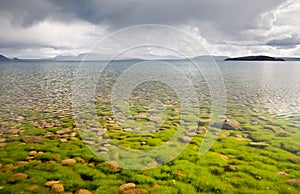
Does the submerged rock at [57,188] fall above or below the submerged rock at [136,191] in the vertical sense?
above

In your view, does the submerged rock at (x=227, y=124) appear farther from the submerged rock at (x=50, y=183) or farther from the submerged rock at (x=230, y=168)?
the submerged rock at (x=50, y=183)

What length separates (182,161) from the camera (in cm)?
1093

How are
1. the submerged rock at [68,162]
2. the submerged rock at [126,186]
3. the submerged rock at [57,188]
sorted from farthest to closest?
the submerged rock at [68,162]
the submerged rock at [126,186]
the submerged rock at [57,188]

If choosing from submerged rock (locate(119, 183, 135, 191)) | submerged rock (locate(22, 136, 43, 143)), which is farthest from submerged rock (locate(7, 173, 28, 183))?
submerged rock (locate(22, 136, 43, 143))

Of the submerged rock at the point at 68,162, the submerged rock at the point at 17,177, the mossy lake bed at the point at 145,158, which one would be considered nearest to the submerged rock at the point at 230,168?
the mossy lake bed at the point at 145,158

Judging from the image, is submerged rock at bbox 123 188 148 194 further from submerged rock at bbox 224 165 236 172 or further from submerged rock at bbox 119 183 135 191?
submerged rock at bbox 224 165 236 172

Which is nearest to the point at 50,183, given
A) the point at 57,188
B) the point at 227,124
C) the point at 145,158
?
the point at 57,188

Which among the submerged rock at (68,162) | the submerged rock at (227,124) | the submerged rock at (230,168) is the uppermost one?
the submerged rock at (68,162)

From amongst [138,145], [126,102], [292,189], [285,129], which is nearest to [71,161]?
[138,145]

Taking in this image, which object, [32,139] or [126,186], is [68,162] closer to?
[126,186]

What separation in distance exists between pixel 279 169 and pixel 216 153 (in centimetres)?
288

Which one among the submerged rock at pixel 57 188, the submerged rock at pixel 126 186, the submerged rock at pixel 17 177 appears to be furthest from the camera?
the submerged rock at pixel 17 177

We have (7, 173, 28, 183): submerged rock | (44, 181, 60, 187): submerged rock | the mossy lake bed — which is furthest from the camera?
(7, 173, 28, 183): submerged rock

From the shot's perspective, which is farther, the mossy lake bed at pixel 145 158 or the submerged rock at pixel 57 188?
the mossy lake bed at pixel 145 158
